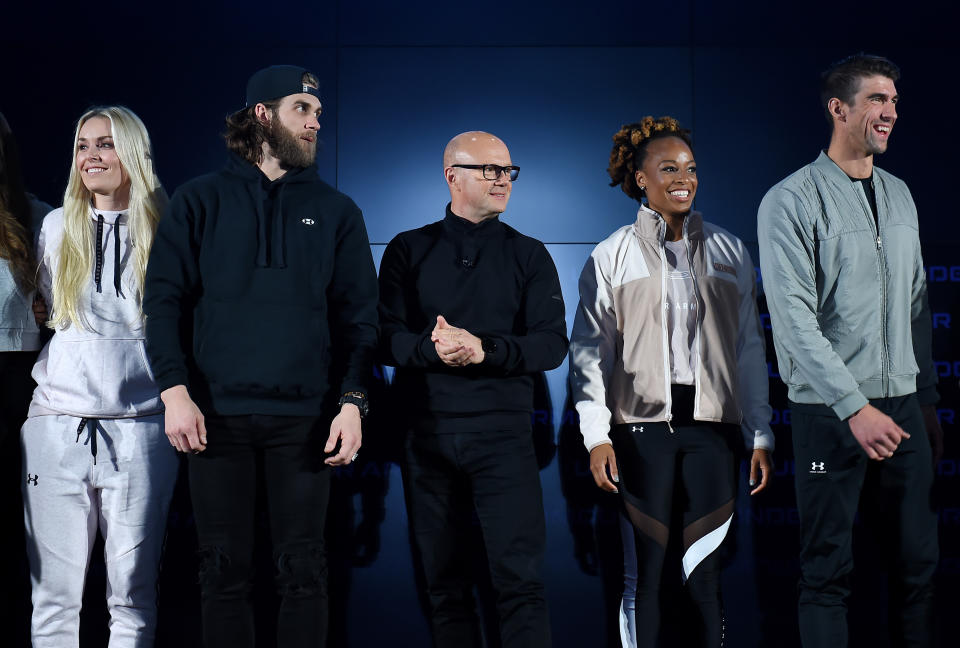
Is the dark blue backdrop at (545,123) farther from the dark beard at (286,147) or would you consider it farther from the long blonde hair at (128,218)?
the dark beard at (286,147)

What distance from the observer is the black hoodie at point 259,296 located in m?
2.50

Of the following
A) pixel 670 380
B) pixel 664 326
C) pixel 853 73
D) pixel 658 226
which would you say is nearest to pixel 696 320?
pixel 664 326

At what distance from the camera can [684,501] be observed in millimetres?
2990

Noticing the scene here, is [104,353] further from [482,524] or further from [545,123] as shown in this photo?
[545,123]

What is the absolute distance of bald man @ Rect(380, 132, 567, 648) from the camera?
278 centimetres

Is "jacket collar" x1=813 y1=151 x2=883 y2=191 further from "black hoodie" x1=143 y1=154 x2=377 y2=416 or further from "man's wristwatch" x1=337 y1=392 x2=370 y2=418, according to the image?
"man's wristwatch" x1=337 y1=392 x2=370 y2=418

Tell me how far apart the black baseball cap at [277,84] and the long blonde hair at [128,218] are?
1.38 feet

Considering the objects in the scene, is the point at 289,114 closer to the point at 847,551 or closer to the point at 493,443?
the point at 493,443

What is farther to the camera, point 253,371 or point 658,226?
point 658,226

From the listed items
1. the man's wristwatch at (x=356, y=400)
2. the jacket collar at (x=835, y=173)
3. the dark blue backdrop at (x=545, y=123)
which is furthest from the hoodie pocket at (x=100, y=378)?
the jacket collar at (x=835, y=173)

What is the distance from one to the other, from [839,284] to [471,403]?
48.2 inches

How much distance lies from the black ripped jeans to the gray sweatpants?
31 centimetres

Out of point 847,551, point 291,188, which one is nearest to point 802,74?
point 847,551

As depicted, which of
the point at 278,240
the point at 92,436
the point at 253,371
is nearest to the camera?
the point at 253,371
